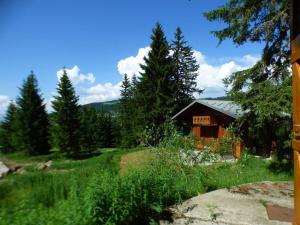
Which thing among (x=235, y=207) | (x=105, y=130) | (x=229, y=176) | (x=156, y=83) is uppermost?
(x=156, y=83)

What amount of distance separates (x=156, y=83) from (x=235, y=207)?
3170cm

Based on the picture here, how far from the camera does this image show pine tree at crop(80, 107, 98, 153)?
42784 mm

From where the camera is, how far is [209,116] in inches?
1053

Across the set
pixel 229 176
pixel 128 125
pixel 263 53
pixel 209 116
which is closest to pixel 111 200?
pixel 229 176

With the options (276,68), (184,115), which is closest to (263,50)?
(276,68)

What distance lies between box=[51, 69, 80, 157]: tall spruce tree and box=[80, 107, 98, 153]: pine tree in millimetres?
4922

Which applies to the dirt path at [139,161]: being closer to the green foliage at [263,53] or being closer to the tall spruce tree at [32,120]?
the green foliage at [263,53]

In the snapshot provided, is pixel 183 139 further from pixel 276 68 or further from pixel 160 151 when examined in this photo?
pixel 276 68

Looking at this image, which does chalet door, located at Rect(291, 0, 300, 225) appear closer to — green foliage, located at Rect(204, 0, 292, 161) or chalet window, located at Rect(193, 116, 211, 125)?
green foliage, located at Rect(204, 0, 292, 161)

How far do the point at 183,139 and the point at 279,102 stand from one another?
3283 mm

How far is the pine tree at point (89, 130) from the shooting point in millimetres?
42784

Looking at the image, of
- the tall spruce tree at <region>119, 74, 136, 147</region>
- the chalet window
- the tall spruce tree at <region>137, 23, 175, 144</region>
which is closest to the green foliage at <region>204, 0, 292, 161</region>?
the chalet window

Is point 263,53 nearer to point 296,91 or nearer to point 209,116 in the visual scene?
point 296,91

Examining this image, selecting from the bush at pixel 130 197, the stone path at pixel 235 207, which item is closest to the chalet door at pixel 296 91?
the stone path at pixel 235 207
